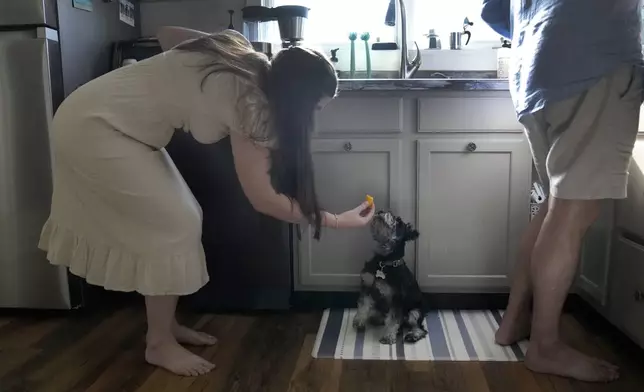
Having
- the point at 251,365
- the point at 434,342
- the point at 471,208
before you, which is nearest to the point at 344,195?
the point at 471,208

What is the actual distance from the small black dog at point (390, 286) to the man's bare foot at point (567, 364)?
1.28 ft

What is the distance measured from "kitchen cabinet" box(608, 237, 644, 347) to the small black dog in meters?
0.60

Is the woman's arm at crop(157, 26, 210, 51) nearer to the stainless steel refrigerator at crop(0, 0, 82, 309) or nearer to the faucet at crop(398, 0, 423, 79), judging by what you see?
the stainless steel refrigerator at crop(0, 0, 82, 309)

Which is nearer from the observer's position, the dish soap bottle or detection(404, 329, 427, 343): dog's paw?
detection(404, 329, 427, 343): dog's paw

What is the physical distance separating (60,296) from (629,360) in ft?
6.19

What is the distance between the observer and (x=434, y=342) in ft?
6.45

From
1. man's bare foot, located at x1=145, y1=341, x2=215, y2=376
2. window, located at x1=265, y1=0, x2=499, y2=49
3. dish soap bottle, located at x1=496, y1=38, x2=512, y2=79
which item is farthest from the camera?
window, located at x1=265, y1=0, x2=499, y2=49

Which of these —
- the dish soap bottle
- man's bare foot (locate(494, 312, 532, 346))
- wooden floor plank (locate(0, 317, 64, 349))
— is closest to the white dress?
wooden floor plank (locate(0, 317, 64, 349))

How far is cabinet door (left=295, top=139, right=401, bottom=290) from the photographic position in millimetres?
2166

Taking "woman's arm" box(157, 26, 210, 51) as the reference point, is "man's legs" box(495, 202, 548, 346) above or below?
below

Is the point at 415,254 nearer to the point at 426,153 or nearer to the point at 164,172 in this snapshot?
the point at 426,153

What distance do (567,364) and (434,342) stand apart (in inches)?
16.6

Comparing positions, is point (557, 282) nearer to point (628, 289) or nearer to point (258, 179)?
point (628, 289)

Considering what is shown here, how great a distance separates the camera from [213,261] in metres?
2.23
